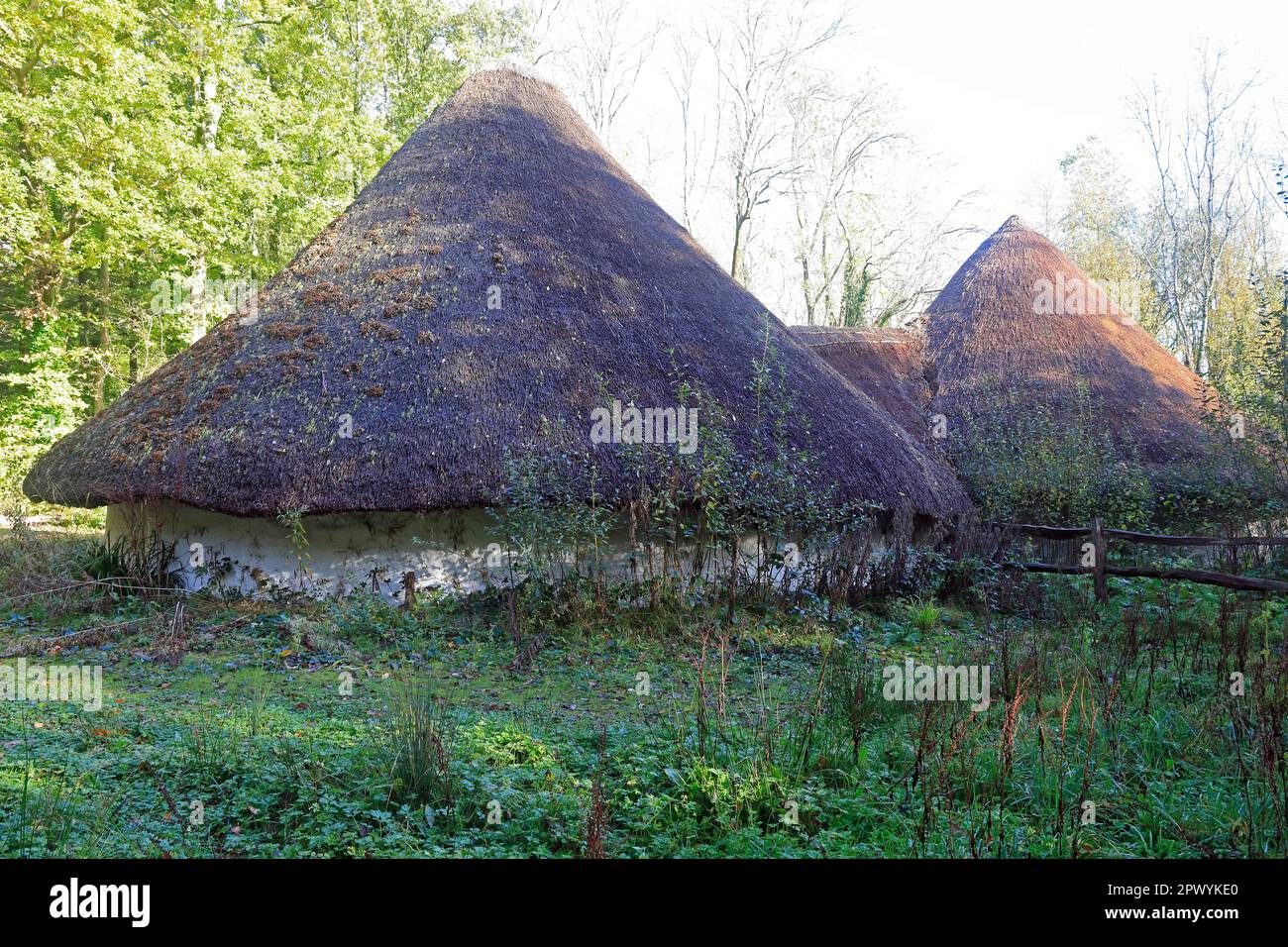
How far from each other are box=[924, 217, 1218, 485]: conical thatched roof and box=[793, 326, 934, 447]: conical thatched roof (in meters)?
0.30

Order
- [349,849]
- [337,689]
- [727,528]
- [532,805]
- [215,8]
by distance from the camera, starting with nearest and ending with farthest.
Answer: [349,849]
[532,805]
[337,689]
[727,528]
[215,8]

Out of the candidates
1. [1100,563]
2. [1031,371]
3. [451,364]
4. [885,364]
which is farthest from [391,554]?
[1031,371]

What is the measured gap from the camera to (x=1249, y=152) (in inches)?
885

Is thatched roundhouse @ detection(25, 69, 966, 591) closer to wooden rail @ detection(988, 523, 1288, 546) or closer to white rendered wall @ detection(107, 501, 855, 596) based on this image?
white rendered wall @ detection(107, 501, 855, 596)

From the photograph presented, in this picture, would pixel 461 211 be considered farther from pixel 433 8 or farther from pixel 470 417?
pixel 433 8

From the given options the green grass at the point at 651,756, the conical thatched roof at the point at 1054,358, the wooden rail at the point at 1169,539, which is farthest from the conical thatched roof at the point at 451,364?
the conical thatched roof at the point at 1054,358

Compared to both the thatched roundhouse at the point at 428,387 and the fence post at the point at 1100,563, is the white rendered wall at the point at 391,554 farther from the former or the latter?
the fence post at the point at 1100,563

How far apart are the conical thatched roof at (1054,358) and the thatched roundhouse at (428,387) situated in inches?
137

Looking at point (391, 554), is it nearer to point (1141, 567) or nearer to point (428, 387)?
point (428, 387)

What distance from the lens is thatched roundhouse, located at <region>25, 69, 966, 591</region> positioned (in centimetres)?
802

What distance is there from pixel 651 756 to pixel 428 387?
5.42m

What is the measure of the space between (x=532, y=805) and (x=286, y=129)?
672 inches

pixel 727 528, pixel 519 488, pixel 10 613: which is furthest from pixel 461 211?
pixel 10 613

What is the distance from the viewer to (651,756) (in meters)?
3.99
